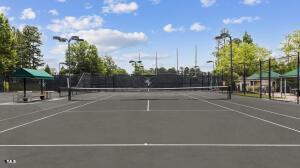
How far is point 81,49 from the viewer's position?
11662cm

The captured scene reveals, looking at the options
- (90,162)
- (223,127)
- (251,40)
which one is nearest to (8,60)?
(251,40)

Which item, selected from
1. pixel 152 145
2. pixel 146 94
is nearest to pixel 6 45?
pixel 146 94

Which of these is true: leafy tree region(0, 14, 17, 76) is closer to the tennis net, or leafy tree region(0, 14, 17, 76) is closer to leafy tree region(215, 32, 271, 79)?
the tennis net

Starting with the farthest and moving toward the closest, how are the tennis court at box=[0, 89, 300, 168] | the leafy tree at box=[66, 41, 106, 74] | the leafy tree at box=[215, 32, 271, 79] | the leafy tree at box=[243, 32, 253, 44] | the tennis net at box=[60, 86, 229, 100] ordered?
the leafy tree at box=[66, 41, 106, 74] → the leafy tree at box=[243, 32, 253, 44] → the leafy tree at box=[215, 32, 271, 79] → the tennis net at box=[60, 86, 229, 100] → the tennis court at box=[0, 89, 300, 168]

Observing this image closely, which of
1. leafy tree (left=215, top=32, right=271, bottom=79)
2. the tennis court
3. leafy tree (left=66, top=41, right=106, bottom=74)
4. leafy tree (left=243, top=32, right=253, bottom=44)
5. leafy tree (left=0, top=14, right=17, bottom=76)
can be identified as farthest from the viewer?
leafy tree (left=66, top=41, right=106, bottom=74)

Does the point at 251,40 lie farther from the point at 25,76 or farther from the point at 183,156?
the point at 183,156

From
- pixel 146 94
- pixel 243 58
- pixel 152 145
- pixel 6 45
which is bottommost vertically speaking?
pixel 152 145

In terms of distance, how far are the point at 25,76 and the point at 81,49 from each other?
261 ft

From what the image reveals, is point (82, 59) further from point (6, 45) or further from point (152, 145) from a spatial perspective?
point (152, 145)

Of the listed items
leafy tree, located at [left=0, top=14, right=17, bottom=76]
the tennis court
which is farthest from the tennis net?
the tennis court

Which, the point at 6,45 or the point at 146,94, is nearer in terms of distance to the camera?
the point at 146,94

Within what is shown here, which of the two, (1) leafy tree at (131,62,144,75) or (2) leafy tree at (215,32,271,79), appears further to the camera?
(1) leafy tree at (131,62,144,75)

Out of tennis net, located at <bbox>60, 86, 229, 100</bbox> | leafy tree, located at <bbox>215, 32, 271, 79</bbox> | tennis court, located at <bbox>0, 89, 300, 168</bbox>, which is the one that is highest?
leafy tree, located at <bbox>215, 32, 271, 79</bbox>

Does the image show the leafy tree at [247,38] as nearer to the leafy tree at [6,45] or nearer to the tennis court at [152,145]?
the leafy tree at [6,45]
